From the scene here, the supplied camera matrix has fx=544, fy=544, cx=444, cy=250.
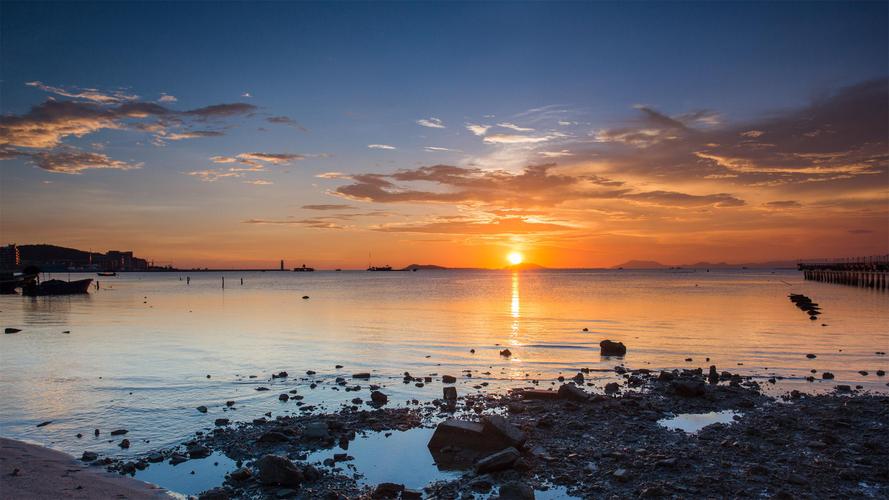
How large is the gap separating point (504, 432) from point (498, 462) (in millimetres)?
1114

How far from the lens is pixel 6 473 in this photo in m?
12.2

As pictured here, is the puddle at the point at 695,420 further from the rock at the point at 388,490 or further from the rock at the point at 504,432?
the rock at the point at 388,490

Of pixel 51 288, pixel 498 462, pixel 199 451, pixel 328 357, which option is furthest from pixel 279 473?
pixel 51 288

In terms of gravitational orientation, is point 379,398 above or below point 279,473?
below

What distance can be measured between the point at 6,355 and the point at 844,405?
40.0 m

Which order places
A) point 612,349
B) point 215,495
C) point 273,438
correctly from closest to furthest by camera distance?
point 215,495, point 273,438, point 612,349

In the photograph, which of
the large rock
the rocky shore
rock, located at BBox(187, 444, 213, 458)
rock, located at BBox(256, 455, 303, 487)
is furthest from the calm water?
rock, located at BBox(256, 455, 303, 487)

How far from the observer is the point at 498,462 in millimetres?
12422

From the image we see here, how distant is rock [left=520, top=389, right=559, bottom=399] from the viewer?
61.6ft

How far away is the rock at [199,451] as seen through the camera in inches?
543

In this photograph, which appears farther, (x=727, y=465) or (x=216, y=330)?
(x=216, y=330)

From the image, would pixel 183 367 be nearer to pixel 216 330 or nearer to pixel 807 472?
pixel 216 330

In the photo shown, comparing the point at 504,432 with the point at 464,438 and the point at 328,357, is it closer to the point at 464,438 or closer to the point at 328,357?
the point at 464,438

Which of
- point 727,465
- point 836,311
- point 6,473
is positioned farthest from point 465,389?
point 836,311
